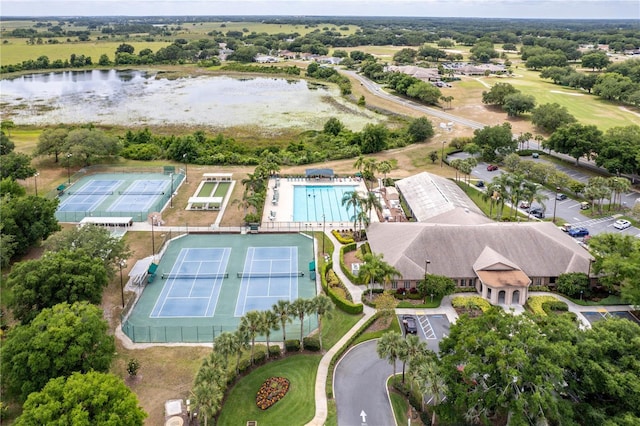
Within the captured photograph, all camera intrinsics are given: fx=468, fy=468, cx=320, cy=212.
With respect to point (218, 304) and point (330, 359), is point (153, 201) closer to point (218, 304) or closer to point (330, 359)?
point (218, 304)

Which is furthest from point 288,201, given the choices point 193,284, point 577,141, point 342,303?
point 577,141

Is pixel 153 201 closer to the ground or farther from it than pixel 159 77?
closer to the ground

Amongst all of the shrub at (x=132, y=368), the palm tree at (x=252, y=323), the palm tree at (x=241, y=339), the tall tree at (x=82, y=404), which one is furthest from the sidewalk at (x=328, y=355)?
the shrub at (x=132, y=368)

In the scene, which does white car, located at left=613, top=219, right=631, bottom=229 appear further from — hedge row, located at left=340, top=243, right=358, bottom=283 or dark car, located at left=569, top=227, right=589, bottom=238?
hedge row, located at left=340, top=243, right=358, bottom=283

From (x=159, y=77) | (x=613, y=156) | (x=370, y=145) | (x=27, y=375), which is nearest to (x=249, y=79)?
(x=159, y=77)

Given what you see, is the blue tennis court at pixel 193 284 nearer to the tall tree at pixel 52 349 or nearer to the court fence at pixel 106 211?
the tall tree at pixel 52 349

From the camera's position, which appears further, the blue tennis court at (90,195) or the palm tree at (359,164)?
A: the palm tree at (359,164)

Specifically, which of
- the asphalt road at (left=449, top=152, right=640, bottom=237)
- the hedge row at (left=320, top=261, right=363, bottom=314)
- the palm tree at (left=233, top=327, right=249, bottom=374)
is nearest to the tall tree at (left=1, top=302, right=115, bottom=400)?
the palm tree at (left=233, top=327, right=249, bottom=374)
